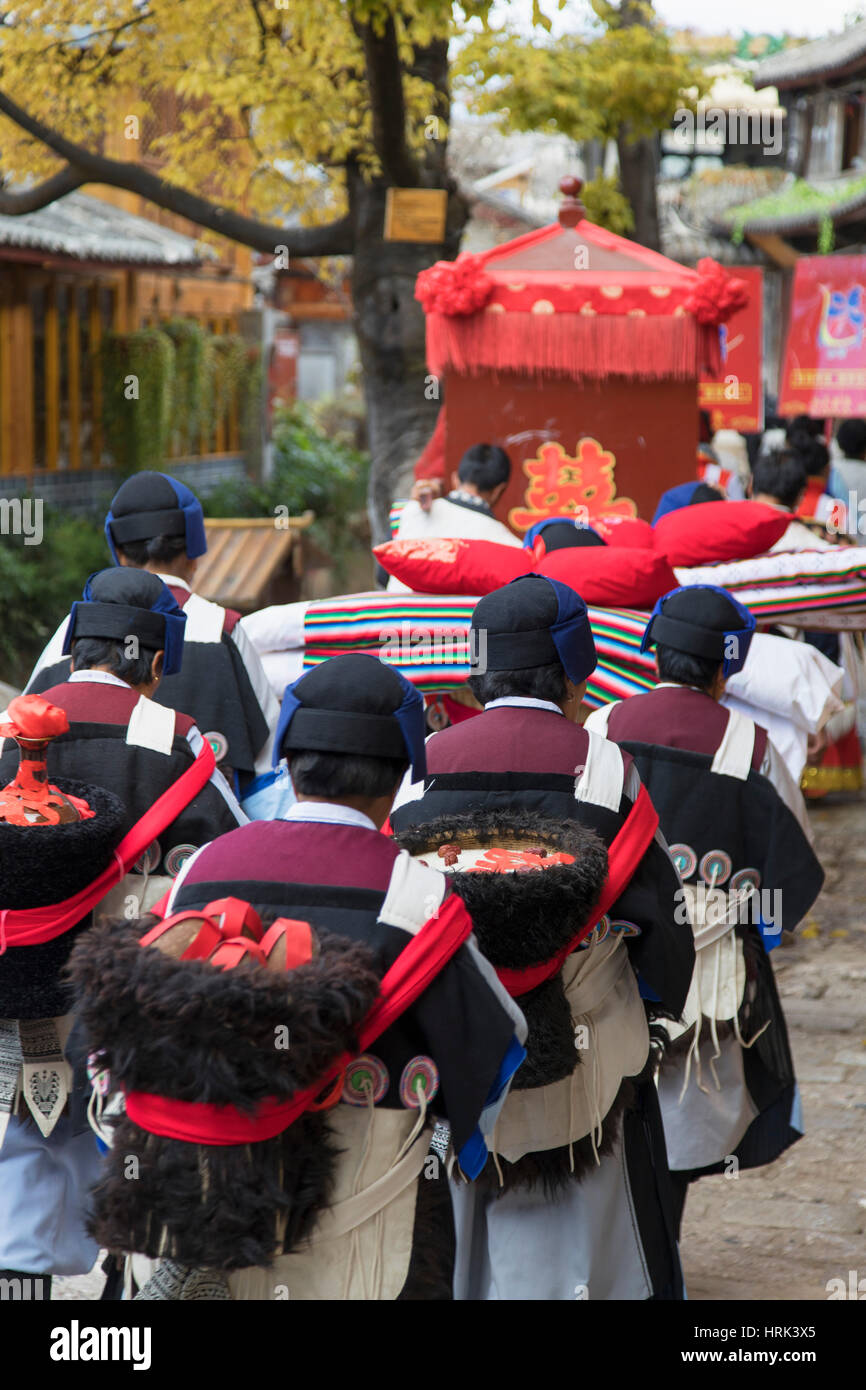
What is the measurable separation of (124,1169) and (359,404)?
25.5 metres

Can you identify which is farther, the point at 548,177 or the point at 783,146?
the point at 548,177

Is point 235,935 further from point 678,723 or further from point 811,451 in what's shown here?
point 811,451

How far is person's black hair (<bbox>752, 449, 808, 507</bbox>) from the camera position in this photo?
7.87m

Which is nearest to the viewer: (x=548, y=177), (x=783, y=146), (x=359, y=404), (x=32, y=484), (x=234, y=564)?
(x=234, y=564)

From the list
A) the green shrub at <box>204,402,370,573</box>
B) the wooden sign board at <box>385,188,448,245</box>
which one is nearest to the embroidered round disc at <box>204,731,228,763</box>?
the wooden sign board at <box>385,188,448,245</box>

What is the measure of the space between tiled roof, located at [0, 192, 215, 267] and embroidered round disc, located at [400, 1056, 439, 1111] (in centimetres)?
1061

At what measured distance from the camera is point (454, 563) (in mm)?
4930

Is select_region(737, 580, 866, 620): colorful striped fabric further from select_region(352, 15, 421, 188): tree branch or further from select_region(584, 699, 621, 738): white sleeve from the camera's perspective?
select_region(352, 15, 421, 188): tree branch

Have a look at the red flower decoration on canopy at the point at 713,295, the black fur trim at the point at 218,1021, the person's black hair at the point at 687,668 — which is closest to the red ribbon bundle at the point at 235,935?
the black fur trim at the point at 218,1021

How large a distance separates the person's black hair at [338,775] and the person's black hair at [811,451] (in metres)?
6.36

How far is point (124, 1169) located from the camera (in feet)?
7.44
